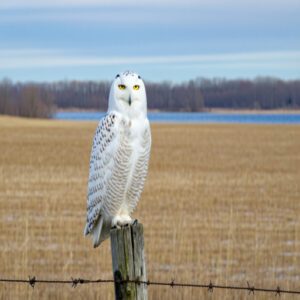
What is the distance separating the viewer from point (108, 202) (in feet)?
16.4

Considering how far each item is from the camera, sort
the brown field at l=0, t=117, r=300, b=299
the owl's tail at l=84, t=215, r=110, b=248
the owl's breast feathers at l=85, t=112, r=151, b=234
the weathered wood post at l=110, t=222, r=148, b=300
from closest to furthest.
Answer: the weathered wood post at l=110, t=222, r=148, b=300
the owl's breast feathers at l=85, t=112, r=151, b=234
the owl's tail at l=84, t=215, r=110, b=248
the brown field at l=0, t=117, r=300, b=299

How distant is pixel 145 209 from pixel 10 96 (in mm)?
138504

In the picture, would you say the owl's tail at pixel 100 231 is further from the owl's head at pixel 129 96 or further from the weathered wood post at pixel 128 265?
the weathered wood post at pixel 128 265

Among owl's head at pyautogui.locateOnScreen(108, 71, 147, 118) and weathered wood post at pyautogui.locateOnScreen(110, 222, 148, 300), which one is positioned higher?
owl's head at pyautogui.locateOnScreen(108, 71, 147, 118)

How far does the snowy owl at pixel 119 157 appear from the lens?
4.67 meters

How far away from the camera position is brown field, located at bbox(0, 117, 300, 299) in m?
9.55

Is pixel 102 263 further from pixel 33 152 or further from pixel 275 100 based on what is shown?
pixel 275 100

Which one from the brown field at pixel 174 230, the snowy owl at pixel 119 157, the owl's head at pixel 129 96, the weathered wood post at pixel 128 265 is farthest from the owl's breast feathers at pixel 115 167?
the brown field at pixel 174 230

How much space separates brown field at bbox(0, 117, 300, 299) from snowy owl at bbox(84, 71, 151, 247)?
3.43 m

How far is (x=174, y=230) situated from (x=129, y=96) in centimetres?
863

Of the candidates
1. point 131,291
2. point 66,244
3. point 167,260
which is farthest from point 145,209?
point 131,291

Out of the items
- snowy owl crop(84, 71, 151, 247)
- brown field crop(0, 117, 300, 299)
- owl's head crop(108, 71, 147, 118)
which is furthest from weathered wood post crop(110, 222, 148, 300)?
brown field crop(0, 117, 300, 299)

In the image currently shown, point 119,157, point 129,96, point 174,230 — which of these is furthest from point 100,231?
point 174,230

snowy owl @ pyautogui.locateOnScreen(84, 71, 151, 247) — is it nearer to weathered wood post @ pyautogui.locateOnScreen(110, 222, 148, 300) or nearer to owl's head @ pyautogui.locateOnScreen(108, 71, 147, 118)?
owl's head @ pyautogui.locateOnScreen(108, 71, 147, 118)
